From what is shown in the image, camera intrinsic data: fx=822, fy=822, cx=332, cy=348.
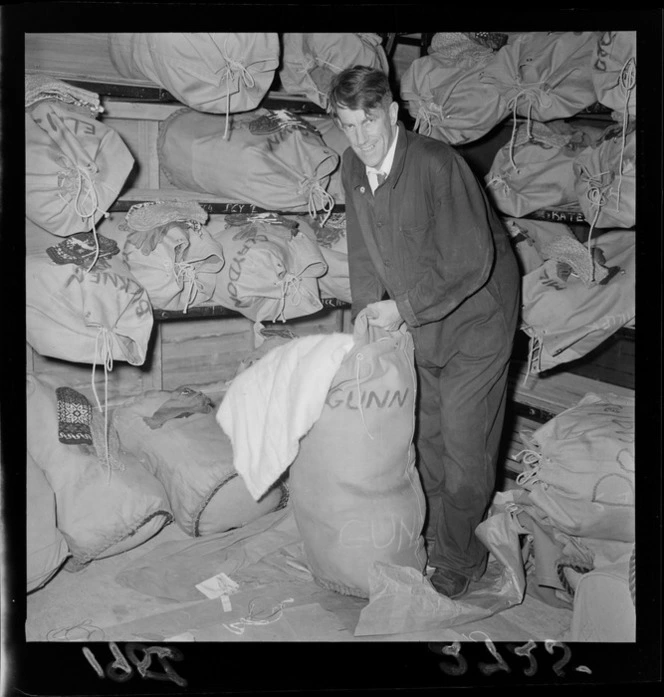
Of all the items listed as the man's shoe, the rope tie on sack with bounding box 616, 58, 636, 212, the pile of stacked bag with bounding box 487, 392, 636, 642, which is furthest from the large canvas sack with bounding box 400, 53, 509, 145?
the man's shoe

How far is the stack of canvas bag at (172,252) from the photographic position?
2357 millimetres

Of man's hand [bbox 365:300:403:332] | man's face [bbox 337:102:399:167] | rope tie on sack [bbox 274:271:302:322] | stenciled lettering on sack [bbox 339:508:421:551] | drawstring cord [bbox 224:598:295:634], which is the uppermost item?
man's face [bbox 337:102:399:167]

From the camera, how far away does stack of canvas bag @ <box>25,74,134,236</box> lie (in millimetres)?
2094

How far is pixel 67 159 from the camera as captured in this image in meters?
2.12

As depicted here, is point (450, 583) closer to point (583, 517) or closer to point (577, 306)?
point (583, 517)

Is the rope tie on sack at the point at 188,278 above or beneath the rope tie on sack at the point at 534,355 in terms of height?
above

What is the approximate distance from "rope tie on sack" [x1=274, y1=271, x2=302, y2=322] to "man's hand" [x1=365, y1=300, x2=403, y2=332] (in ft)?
1.18

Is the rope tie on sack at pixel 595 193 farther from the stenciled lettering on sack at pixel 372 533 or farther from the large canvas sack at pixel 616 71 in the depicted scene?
the stenciled lettering on sack at pixel 372 533

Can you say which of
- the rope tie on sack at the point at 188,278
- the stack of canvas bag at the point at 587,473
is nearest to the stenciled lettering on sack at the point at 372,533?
the stack of canvas bag at the point at 587,473

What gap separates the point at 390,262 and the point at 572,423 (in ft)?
2.40

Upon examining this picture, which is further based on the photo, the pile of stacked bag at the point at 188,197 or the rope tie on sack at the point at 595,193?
the rope tie on sack at the point at 595,193

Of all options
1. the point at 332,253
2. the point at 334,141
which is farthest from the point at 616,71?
the point at 332,253

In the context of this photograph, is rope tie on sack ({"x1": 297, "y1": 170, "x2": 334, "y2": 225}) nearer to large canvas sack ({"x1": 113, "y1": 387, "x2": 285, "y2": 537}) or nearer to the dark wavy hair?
the dark wavy hair

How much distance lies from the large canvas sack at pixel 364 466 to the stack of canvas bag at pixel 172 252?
0.54m
